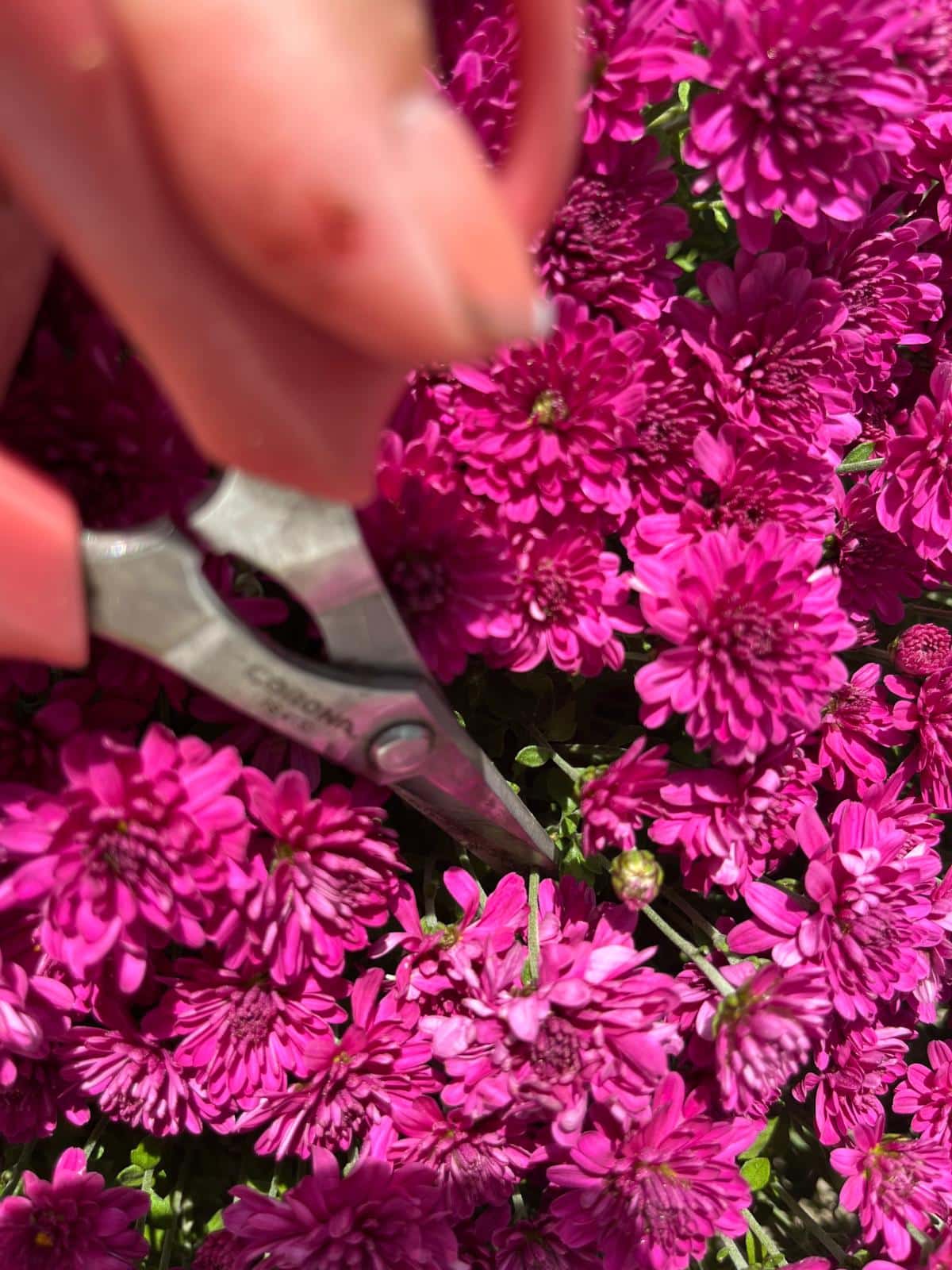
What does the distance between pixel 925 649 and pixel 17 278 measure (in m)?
0.90

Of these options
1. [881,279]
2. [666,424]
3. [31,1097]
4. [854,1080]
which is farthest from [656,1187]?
[881,279]

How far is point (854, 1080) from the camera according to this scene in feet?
2.93

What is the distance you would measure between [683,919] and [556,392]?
1.94 feet

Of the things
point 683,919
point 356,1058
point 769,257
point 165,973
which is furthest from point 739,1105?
point 769,257

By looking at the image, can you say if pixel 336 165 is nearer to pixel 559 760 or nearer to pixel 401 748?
pixel 401 748

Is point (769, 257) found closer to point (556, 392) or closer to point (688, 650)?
point (556, 392)

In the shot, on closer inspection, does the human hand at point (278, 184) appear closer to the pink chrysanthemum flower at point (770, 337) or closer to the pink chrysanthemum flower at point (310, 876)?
the pink chrysanthemum flower at point (310, 876)

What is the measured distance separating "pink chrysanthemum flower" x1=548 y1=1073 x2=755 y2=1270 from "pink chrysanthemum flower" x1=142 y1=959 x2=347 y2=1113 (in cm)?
27

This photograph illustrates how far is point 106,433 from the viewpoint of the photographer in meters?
0.64

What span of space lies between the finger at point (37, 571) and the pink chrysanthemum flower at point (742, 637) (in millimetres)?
448

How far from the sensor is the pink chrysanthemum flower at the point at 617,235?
770 millimetres

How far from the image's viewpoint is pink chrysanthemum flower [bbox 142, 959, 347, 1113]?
2.45ft

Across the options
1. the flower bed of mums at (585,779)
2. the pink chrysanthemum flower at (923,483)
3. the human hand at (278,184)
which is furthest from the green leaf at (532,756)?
the human hand at (278,184)

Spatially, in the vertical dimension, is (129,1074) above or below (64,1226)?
above
